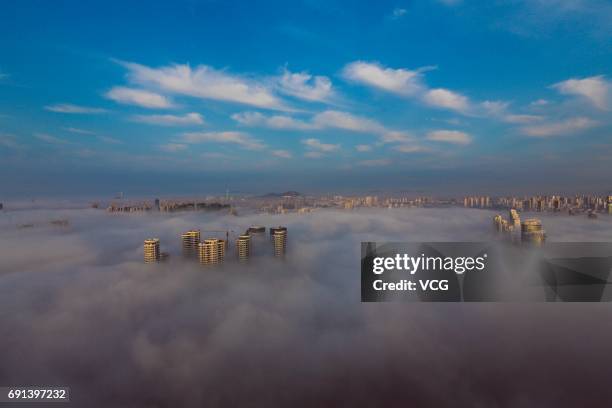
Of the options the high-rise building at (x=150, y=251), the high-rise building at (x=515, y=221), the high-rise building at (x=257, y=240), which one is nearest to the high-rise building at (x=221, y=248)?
the high-rise building at (x=257, y=240)

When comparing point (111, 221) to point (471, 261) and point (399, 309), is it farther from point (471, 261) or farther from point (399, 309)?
point (471, 261)

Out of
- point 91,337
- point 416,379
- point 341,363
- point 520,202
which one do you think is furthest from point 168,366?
point 520,202

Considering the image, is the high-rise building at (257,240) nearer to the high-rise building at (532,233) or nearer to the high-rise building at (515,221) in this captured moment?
the high-rise building at (532,233)

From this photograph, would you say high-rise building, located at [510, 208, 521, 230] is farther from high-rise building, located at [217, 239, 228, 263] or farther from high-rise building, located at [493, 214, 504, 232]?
high-rise building, located at [217, 239, 228, 263]

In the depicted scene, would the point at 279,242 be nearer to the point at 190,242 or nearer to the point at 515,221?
the point at 190,242

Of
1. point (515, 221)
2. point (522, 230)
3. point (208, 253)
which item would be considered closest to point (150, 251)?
point (208, 253)

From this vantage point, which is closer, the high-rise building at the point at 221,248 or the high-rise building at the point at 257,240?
the high-rise building at the point at 221,248

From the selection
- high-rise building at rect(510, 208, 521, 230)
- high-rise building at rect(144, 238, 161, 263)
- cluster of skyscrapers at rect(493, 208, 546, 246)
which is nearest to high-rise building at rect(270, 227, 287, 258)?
high-rise building at rect(144, 238, 161, 263)
